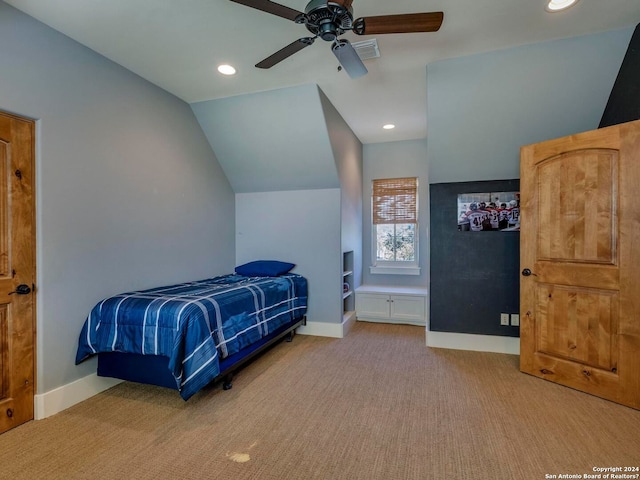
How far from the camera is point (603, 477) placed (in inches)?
64.3

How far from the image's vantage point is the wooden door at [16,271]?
6.91 ft

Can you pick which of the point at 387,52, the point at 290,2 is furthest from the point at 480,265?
the point at 290,2

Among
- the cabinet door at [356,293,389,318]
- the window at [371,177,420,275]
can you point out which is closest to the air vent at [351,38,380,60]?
the window at [371,177,420,275]

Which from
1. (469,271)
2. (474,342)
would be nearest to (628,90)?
(469,271)

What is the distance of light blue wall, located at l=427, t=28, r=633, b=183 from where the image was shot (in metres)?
2.62

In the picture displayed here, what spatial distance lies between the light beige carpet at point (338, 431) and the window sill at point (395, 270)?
223 centimetres

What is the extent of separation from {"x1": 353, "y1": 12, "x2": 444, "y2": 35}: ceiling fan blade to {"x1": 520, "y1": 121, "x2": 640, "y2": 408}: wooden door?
1.68 m

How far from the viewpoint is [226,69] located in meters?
2.94

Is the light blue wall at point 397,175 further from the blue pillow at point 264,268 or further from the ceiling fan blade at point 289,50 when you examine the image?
the ceiling fan blade at point 289,50

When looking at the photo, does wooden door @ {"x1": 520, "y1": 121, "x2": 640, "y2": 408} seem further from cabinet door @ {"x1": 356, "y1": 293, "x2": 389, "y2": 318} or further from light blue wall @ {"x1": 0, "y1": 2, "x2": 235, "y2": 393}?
light blue wall @ {"x1": 0, "y1": 2, "x2": 235, "y2": 393}

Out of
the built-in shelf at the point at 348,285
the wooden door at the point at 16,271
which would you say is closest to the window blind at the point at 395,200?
the built-in shelf at the point at 348,285

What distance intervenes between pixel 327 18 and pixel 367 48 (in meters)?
0.81

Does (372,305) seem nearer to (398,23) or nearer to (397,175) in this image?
(397,175)

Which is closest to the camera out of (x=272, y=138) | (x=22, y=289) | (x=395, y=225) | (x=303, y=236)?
(x=22, y=289)
